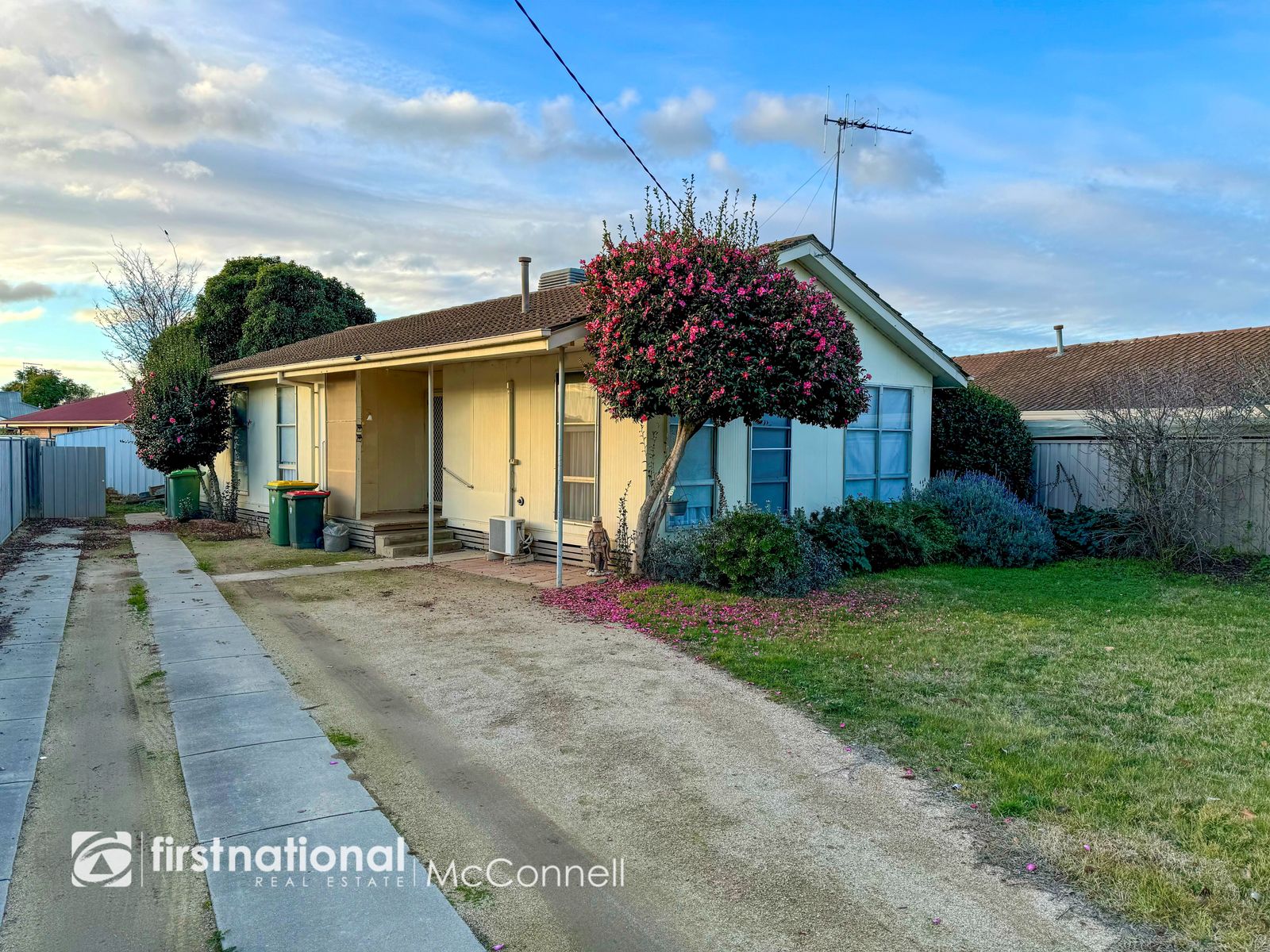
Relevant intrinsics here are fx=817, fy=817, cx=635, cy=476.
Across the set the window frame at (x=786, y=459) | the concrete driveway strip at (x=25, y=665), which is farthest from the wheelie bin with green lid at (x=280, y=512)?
the window frame at (x=786, y=459)

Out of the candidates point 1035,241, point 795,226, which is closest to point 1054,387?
point 1035,241

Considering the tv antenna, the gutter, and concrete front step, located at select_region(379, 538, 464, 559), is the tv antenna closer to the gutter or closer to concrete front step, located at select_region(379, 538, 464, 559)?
the gutter

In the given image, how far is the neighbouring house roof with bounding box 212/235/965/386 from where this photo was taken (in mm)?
10812

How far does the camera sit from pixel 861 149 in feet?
47.4

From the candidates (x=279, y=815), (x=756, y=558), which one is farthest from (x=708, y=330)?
(x=279, y=815)

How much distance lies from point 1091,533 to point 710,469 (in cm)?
670

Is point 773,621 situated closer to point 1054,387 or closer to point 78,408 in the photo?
point 1054,387

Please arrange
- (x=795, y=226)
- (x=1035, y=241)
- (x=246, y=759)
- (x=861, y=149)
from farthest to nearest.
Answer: (x=1035, y=241) < (x=861, y=149) < (x=795, y=226) < (x=246, y=759)

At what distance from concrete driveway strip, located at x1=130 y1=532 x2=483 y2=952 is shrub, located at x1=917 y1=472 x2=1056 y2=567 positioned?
979 centimetres

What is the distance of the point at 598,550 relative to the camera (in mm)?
10086

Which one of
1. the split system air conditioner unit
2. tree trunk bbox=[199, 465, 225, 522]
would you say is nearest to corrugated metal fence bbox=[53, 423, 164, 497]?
tree trunk bbox=[199, 465, 225, 522]

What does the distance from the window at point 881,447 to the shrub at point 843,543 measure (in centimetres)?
195

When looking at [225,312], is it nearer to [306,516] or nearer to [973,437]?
[306,516]

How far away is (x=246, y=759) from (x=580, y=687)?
226 centimetres
